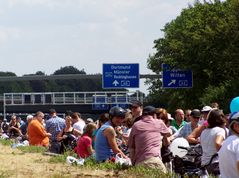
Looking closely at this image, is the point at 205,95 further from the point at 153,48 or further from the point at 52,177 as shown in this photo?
the point at 52,177

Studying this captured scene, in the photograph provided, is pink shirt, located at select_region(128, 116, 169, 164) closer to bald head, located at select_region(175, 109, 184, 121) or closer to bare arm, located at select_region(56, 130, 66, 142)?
bald head, located at select_region(175, 109, 184, 121)

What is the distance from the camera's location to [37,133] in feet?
85.0

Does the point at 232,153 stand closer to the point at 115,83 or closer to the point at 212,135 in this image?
the point at 212,135

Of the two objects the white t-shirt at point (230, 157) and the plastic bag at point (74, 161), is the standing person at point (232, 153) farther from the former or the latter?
the plastic bag at point (74, 161)

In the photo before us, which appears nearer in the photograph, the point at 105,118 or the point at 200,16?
the point at 105,118

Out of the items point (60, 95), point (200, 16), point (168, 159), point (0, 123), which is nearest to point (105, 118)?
point (168, 159)

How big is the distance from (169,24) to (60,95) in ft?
128

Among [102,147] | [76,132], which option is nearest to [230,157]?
[102,147]

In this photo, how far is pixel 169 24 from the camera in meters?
77.0

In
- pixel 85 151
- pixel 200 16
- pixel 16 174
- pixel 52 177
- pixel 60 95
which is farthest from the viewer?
pixel 60 95

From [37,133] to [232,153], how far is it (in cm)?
1849

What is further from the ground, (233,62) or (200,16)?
(200,16)

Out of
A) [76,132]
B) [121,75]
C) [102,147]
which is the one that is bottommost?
[76,132]

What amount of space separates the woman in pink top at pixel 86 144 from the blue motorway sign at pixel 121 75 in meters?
32.4
